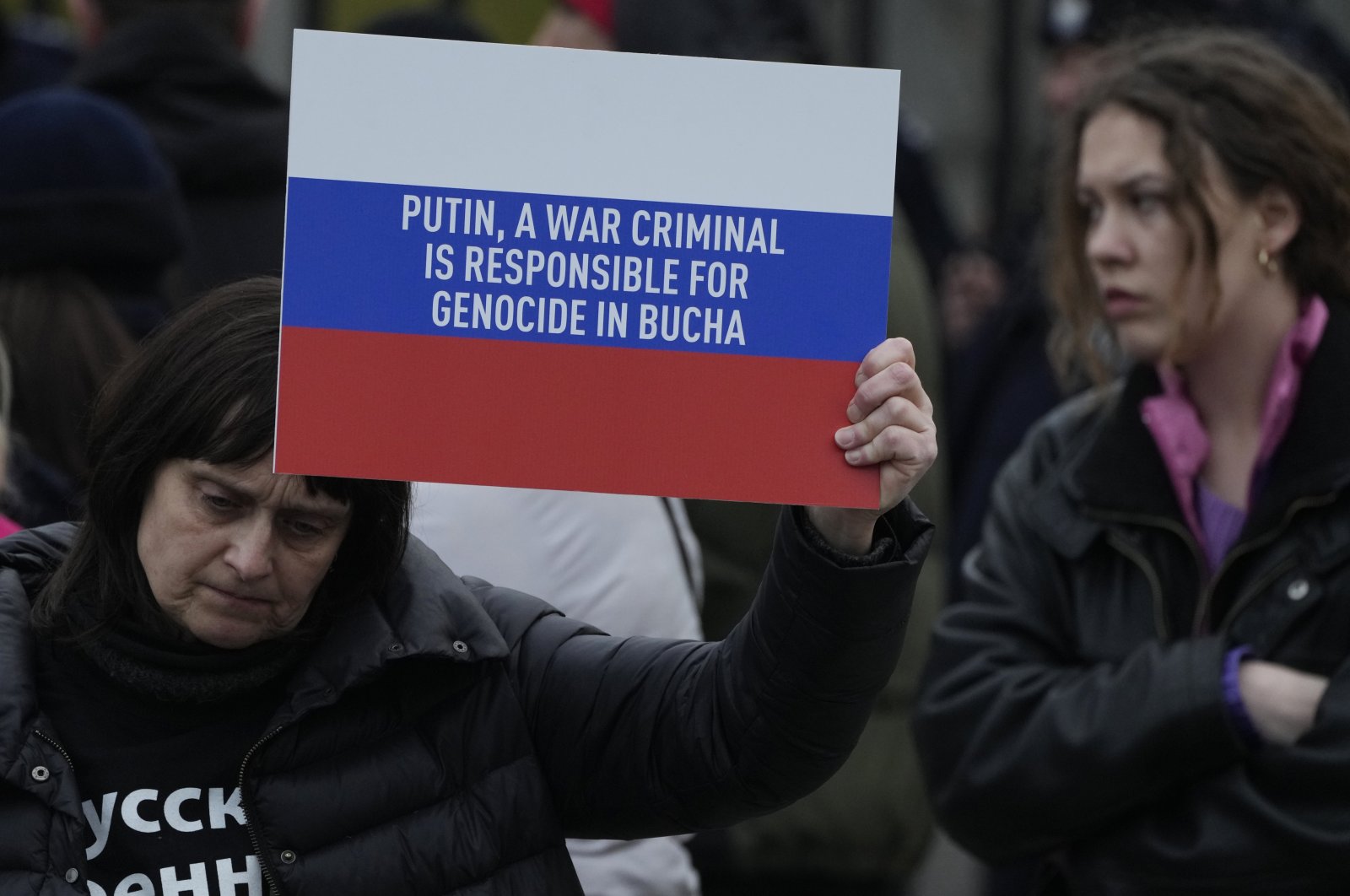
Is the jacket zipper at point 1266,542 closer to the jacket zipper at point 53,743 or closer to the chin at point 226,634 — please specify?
the chin at point 226,634

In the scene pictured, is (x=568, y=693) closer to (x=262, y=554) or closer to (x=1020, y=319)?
(x=262, y=554)

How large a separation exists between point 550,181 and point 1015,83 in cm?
656

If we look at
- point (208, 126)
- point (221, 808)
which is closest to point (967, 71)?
point (208, 126)

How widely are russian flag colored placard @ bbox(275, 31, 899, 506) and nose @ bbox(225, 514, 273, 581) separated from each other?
0.63ft

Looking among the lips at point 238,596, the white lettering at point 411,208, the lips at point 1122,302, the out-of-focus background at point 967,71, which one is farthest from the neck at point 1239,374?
the out-of-focus background at point 967,71

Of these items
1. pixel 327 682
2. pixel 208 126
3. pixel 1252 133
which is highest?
pixel 208 126

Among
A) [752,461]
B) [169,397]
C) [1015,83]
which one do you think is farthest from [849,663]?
[1015,83]

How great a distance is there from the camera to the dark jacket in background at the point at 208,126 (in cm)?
418

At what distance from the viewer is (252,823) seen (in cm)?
222

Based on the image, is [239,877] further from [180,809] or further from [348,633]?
[348,633]

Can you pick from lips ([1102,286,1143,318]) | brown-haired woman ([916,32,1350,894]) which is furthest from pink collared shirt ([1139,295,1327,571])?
lips ([1102,286,1143,318])

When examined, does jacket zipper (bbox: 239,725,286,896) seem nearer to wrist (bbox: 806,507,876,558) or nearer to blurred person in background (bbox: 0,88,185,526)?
wrist (bbox: 806,507,876,558)

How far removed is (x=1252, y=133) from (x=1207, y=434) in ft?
1.67

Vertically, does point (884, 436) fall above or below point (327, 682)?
above
